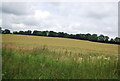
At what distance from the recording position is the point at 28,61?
228 inches

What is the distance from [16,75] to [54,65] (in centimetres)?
152

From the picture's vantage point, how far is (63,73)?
A: 4.99m

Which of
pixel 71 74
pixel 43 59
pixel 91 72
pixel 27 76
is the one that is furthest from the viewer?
pixel 43 59

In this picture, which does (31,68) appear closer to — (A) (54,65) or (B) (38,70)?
(B) (38,70)

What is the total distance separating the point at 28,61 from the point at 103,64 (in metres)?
2.99

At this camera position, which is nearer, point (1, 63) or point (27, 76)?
point (27, 76)

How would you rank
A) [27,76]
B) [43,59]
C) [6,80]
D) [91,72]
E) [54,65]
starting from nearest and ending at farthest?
1. [6,80]
2. [27,76]
3. [91,72]
4. [54,65]
5. [43,59]

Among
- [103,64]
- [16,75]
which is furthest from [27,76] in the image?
[103,64]

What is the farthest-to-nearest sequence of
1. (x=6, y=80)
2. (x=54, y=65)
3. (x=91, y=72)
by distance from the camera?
(x=54, y=65) → (x=91, y=72) → (x=6, y=80)

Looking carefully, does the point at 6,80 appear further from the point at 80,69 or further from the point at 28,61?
the point at 80,69

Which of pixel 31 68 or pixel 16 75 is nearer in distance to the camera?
pixel 16 75

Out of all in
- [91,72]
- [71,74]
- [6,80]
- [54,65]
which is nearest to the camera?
[6,80]

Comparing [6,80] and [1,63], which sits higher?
[1,63]

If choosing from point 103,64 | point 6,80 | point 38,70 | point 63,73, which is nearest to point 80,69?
point 63,73
